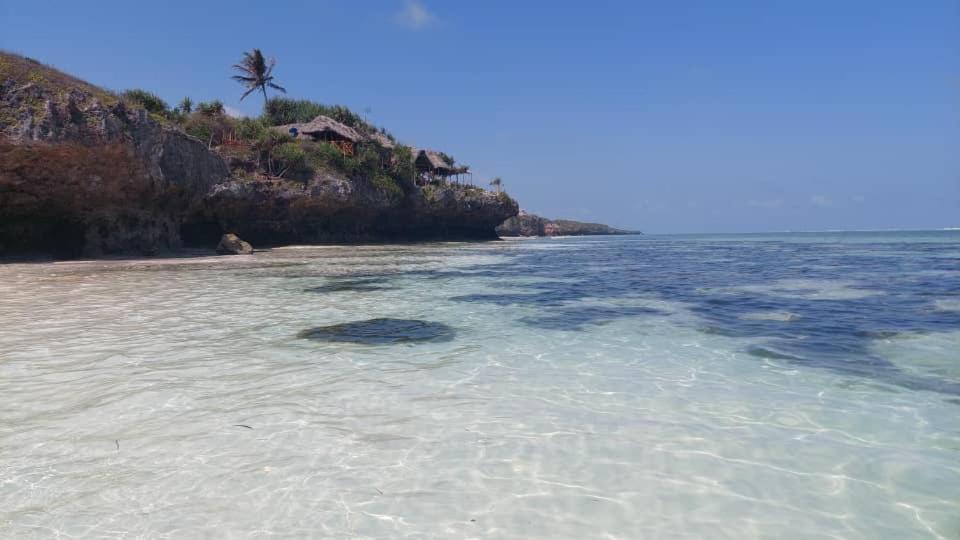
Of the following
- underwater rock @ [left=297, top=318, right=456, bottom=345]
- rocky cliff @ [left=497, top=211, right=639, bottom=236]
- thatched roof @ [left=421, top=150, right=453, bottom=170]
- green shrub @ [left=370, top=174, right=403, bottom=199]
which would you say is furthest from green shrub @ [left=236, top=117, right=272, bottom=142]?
rocky cliff @ [left=497, top=211, right=639, bottom=236]

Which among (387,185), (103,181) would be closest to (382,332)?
(103,181)

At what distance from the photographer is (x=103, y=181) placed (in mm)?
17719

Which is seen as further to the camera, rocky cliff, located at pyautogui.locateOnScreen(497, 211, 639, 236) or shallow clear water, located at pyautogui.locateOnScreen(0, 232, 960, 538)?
rocky cliff, located at pyautogui.locateOnScreen(497, 211, 639, 236)

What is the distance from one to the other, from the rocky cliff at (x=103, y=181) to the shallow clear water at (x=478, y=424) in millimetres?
11729

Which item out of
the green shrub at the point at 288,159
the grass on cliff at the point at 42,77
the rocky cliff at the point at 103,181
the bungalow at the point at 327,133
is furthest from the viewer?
the bungalow at the point at 327,133

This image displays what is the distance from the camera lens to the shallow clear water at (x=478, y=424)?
2.47 metres

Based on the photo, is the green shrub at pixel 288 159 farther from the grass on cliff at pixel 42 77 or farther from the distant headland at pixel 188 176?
the grass on cliff at pixel 42 77

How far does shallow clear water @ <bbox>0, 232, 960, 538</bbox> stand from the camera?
2.47 m

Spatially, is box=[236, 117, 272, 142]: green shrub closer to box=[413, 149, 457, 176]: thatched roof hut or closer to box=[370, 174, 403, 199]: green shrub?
box=[370, 174, 403, 199]: green shrub

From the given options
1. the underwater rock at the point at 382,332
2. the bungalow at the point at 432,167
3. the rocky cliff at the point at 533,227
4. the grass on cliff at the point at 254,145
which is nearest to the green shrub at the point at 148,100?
the grass on cliff at the point at 254,145

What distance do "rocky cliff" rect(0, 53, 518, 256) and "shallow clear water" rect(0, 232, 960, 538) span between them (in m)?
11.7

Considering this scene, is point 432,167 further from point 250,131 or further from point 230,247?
point 230,247

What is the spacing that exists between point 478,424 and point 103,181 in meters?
19.7

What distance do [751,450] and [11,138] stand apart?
2031 cm
